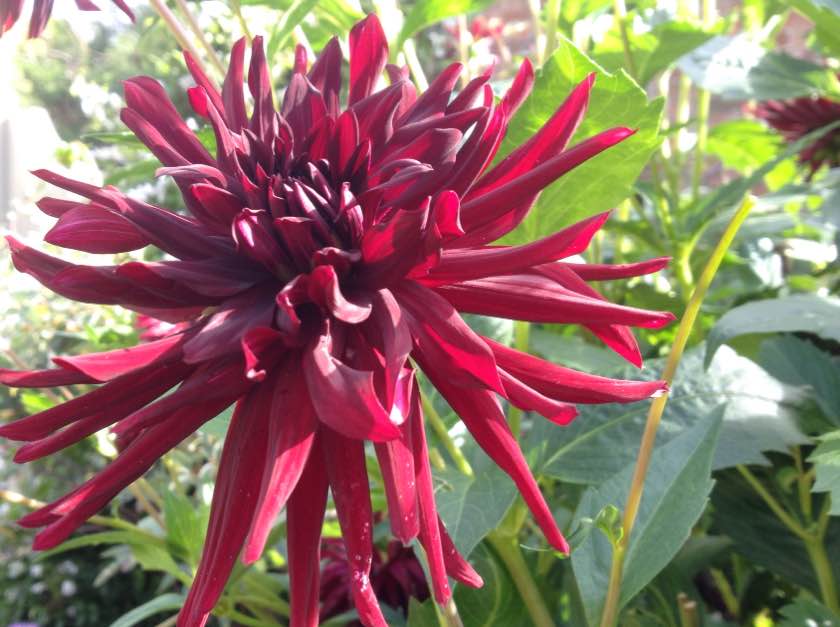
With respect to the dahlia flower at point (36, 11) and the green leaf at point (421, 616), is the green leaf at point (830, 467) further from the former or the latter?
the dahlia flower at point (36, 11)

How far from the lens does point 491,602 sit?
0.45 m

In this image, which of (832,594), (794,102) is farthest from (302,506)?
(794,102)

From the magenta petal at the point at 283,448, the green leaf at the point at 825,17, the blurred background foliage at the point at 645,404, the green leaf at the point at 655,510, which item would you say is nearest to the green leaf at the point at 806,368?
the blurred background foliage at the point at 645,404

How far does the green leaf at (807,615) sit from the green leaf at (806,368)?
10 centimetres

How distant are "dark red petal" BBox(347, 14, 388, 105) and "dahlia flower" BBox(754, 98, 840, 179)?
22.6 inches

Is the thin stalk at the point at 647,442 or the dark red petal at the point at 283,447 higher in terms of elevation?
the dark red petal at the point at 283,447

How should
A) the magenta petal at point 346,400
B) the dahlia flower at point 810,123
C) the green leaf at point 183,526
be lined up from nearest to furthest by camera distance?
the magenta petal at point 346,400, the green leaf at point 183,526, the dahlia flower at point 810,123

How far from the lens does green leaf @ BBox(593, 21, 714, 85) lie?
542 mm

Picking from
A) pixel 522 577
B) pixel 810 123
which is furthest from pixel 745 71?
pixel 522 577

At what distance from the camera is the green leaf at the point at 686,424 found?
1.41 ft

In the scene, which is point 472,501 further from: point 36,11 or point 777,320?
point 36,11

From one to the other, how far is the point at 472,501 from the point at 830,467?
0.15 m

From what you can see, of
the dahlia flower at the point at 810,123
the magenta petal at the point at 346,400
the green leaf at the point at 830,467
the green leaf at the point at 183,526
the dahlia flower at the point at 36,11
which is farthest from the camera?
the dahlia flower at the point at 810,123

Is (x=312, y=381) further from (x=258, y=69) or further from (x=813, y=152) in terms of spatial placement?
(x=813, y=152)
